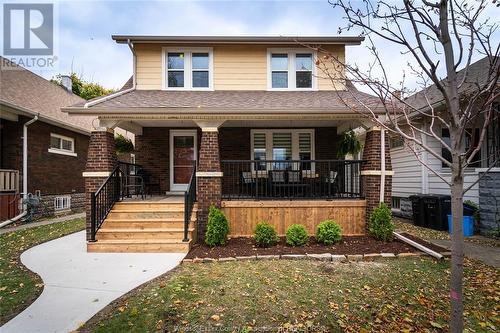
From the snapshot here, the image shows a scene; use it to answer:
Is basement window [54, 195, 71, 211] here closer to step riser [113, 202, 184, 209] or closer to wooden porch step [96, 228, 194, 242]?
step riser [113, 202, 184, 209]

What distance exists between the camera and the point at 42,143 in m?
11.3

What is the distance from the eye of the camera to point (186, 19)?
29.6ft

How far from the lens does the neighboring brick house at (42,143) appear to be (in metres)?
10.1

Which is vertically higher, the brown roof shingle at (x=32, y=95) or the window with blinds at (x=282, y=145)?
the brown roof shingle at (x=32, y=95)


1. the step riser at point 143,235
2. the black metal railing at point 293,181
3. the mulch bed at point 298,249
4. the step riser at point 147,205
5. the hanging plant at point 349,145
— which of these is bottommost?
the mulch bed at point 298,249

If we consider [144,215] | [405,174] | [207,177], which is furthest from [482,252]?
[144,215]

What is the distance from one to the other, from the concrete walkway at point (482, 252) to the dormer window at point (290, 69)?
6157 millimetres

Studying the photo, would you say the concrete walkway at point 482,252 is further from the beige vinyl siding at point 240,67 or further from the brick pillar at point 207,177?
the beige vinyl siding at point 240,67

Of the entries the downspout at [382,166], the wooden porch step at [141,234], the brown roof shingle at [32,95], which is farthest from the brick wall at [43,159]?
the downspout at [382,166]

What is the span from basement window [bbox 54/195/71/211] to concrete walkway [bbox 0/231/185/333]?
6.17 meters

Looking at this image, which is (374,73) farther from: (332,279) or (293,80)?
(293,80)

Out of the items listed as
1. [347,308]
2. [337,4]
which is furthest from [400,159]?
[337,4]

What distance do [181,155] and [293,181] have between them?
A: 14.3ft

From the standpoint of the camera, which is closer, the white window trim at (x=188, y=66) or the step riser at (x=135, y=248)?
the step riser at (x=135, y=248)
